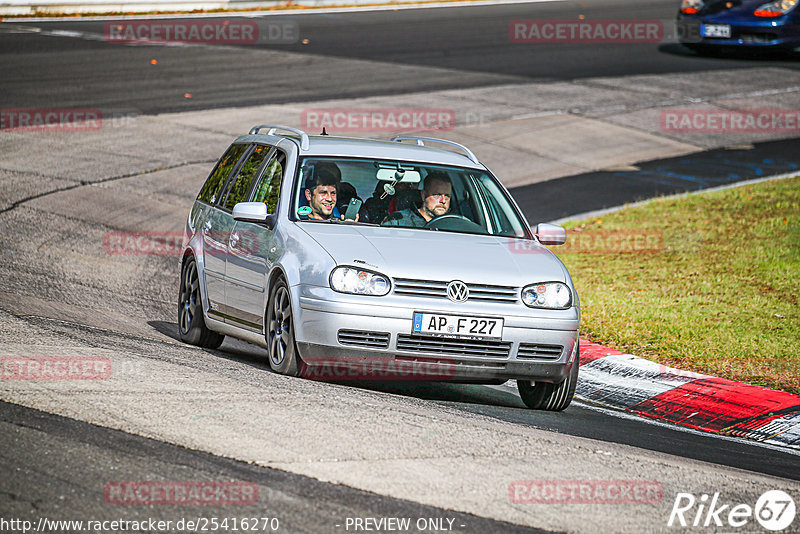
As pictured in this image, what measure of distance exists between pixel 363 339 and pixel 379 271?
43 cm

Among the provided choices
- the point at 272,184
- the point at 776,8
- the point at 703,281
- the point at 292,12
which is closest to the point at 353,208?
the point at 272,184

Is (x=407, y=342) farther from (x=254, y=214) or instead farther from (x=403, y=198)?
(x=403, y=198)

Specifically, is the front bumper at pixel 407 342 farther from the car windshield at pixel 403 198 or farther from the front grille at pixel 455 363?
the car windshield at pixel 403 198

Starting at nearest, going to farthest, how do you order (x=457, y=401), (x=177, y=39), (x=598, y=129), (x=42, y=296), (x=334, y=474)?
1. (x=334, y=474)
2. (x=457, y=401)
3. (x=42, y=296)
4. (x=598, y=129)
5. (x=177, y=39)

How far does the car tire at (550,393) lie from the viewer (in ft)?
26.0

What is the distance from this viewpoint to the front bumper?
7289 mm

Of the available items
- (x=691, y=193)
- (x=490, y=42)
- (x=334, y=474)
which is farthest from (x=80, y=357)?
(x=490, y=42)

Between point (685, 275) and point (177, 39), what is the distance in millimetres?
18266

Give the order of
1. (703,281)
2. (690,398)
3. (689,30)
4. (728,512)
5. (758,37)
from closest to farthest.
A: (728,512), (690,398), (703,281), (758,37), (689,30)

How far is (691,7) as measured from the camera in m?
25.8

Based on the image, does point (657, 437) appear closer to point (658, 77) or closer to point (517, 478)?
point (517, 478)

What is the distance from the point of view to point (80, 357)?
714cm

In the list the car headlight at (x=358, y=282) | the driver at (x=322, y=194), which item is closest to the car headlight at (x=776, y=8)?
the driver at (x=322, y=194)

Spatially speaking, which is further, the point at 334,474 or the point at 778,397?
the point at 778,397
